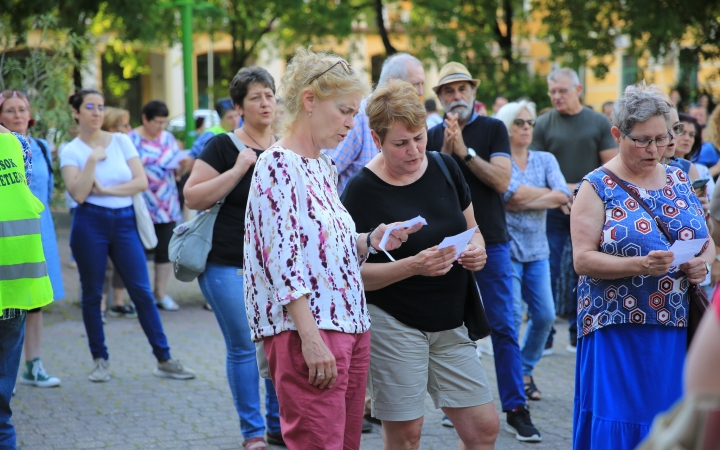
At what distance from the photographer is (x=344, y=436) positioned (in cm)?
337

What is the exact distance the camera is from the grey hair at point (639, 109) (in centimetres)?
371

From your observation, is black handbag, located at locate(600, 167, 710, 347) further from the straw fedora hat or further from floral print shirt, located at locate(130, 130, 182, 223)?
floral print shirt, located at locate(130, 130, 182, 223)

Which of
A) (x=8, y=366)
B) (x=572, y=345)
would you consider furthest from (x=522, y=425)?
(x=8, y=366)

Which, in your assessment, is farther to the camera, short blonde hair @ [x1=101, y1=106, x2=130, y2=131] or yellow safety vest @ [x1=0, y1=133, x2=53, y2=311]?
short blonde hair @ [x1=101, y1=106, x2=130, y2=131]

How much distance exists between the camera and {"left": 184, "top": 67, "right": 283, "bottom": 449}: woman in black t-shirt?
15.9 ft

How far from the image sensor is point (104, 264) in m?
6.66

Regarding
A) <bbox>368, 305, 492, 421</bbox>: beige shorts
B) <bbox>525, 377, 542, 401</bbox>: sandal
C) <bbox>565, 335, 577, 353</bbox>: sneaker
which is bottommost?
<bbox>565, 335, 577, 353</bbox>: sneaker

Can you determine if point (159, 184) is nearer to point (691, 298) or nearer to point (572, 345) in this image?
point (572, 345)

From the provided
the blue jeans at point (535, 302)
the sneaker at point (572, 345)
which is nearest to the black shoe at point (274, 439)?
the blue jeans at point (535, 302)

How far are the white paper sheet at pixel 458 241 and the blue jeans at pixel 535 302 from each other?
251 cm

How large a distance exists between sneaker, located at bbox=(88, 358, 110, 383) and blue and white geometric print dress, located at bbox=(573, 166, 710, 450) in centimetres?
429

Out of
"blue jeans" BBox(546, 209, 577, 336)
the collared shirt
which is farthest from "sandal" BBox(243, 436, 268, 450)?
"blue jeans" BBox(546, 209, 577, 336)

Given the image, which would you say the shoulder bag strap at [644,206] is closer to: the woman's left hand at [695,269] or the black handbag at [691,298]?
the black handbag at [691,298]

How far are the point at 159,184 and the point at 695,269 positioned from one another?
282 inches
